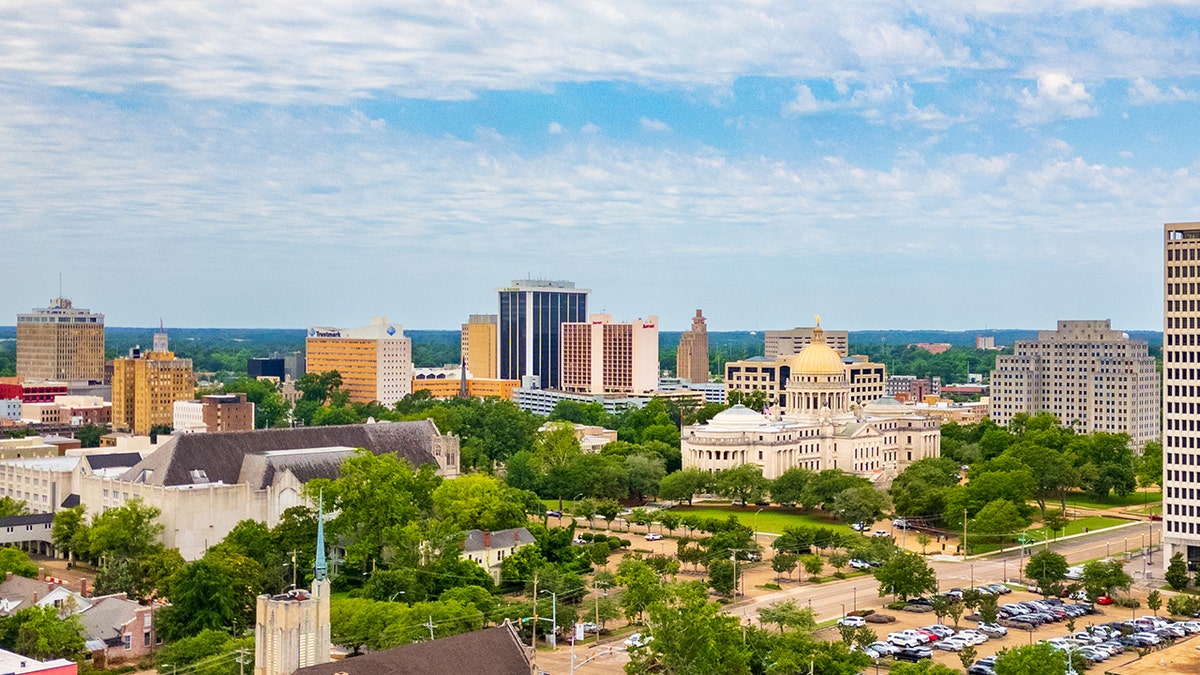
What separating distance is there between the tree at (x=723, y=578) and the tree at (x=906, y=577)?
10233 mm

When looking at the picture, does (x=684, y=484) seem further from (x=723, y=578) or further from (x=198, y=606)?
(x=198, y=606)

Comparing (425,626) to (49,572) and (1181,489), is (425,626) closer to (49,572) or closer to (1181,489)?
(49,572)

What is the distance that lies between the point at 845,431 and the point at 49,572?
316ft

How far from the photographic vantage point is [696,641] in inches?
2734

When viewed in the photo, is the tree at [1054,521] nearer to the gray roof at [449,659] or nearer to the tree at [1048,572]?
the tree at [1048,572]

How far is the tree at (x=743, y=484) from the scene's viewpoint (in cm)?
14662

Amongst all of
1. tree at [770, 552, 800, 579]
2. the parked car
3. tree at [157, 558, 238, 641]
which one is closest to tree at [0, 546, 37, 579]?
tree at [157, 558, 238, 641]

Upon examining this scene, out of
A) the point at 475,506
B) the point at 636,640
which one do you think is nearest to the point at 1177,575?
the point at 636,640

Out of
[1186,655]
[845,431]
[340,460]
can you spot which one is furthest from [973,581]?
[845,431]

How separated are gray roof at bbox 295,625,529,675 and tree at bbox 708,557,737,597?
36.0 meters

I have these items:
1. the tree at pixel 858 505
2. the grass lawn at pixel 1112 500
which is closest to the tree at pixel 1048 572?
the tree at pixel 858 505

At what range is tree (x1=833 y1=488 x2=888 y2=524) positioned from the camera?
5182 inches

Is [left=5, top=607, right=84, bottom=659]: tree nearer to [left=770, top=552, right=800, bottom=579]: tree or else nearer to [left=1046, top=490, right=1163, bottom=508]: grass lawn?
[left=770, top=552, right=800, bottom=579]: tree

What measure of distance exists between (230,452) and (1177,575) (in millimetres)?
75598
